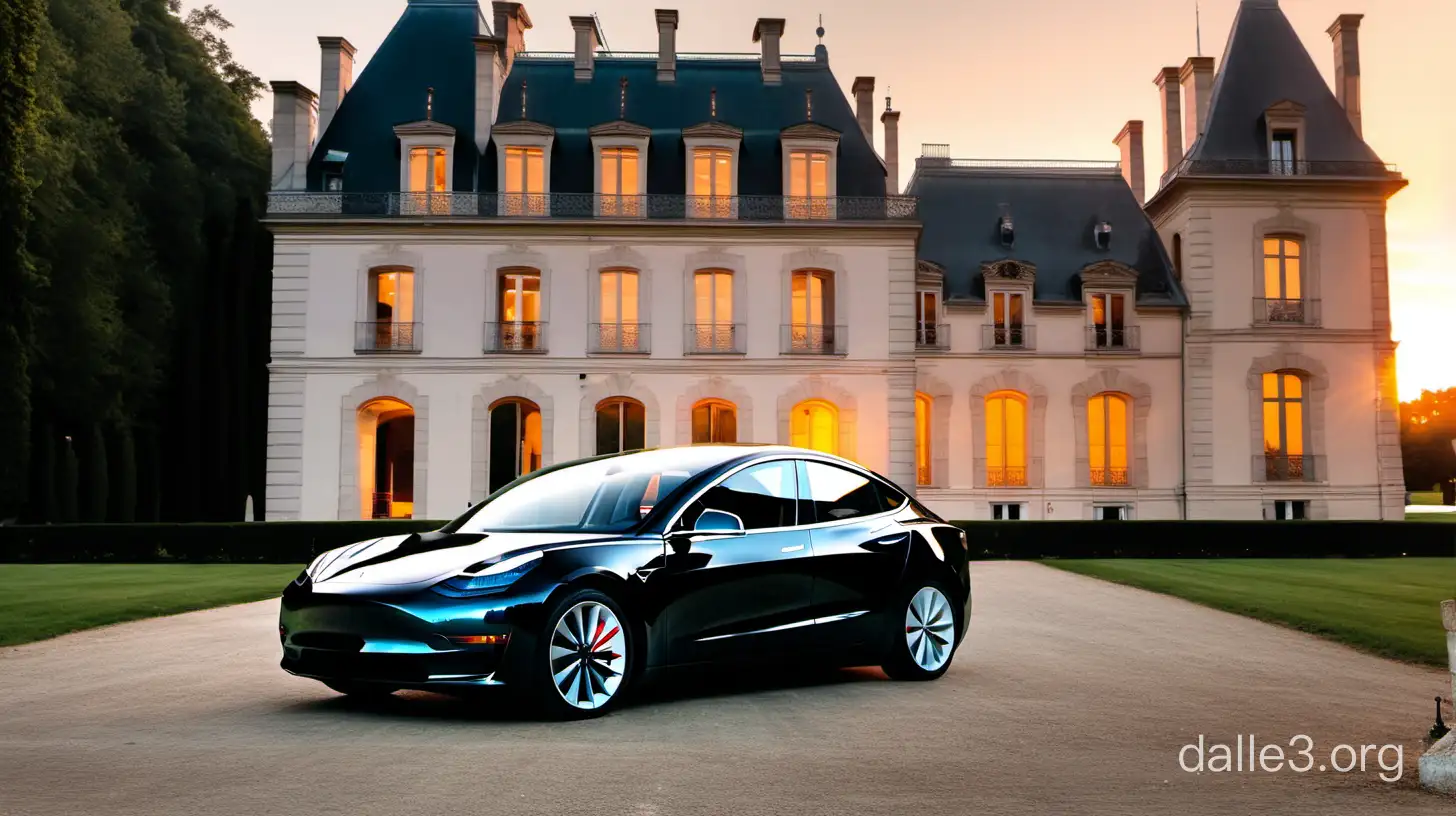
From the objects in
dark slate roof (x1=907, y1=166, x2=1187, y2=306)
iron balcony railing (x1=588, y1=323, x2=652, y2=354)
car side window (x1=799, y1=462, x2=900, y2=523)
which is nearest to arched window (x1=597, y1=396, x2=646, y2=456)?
iron balcony railing (x1=588, y1=323, x2=652, y2=354)

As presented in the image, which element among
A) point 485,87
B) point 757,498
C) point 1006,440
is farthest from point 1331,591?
point 485,87

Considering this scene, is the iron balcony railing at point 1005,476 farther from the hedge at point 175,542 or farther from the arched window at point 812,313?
the hedge at point 175,542

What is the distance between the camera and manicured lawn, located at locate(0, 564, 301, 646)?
13.6m

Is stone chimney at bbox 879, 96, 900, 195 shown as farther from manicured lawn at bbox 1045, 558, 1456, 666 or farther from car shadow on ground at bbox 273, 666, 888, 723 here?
car shadow on ground at bbox 273, 666, 888, 723

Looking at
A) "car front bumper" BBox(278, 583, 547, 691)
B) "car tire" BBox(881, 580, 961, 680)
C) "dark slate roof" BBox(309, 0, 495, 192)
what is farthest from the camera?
"dark slate roof" BBox(309, 0, 495, 192)

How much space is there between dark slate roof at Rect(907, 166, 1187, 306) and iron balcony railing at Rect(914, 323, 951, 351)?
1193mm

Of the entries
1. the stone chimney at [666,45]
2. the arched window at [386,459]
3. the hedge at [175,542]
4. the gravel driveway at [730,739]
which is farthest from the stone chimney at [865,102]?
the gravel driveway at [730,739]

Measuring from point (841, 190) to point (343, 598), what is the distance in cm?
3211

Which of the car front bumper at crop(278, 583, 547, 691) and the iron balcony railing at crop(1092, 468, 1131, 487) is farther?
the iron balcony railing at crop(1092, 468, 1131, 487)

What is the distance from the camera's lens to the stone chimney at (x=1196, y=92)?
4316 cm

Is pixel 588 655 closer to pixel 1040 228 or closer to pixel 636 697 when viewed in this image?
pixel 636 697

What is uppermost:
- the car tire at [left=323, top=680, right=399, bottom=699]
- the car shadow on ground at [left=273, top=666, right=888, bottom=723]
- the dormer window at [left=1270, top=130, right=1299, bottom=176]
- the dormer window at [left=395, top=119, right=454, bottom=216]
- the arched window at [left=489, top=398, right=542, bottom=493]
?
the dormer window at [left=1270, top=130, right=1299, bottom=176]

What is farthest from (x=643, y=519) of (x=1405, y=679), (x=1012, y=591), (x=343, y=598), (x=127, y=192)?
(x=127, y=192)

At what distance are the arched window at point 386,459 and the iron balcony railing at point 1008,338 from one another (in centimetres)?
1799
